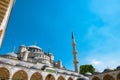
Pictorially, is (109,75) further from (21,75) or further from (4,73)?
(4,73)

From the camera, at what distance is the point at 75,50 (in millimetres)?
39219

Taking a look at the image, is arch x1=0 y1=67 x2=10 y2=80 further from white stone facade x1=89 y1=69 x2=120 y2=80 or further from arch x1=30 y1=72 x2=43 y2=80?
white stone facade x1=89 y1=69 x2=120 y2=80

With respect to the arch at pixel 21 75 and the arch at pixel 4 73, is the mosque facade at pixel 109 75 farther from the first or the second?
the arch at pixel 4 73

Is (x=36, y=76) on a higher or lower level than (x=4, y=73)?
lower

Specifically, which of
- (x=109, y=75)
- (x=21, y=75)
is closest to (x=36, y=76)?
(x=21, y=75)

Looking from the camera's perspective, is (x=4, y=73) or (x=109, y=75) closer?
(x=4, y=73)

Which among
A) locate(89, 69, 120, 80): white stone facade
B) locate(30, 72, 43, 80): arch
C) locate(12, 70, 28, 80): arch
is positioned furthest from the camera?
locate(89, 69, 120, 80): white stone facade

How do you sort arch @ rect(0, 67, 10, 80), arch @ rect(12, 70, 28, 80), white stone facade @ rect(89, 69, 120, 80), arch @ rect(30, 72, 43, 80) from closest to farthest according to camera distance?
arch @ rect(0, 67, 10, 80) < arch @ rect(12, 70, 28, 80) < arch @ rect(30, 72, 43, 80) < white stone facade @ rect(89, 69, 120, 80)

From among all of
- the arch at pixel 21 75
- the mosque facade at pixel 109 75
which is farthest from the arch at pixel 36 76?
the mosque facade at pixel 109 75

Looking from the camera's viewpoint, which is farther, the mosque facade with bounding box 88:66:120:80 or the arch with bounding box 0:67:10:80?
the mosque facade with bounding box 88:66:120:80

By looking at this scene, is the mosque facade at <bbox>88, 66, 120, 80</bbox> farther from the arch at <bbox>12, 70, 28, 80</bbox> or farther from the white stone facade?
the arch at <bbox>12, 70, 28, 80</bbox>

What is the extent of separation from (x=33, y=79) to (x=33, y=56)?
701 inches

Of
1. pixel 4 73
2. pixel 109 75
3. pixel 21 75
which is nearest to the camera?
pixel 4 73

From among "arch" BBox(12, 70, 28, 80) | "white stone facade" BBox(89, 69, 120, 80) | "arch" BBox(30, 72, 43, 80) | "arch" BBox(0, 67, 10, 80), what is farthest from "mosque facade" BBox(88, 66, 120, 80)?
"arch" BBox(0, 67, 10, 80)
